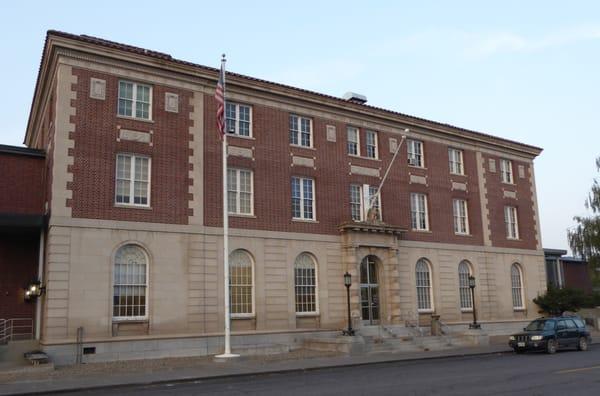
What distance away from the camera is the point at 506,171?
40.3 m

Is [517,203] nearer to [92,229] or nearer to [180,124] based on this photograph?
[180,124]

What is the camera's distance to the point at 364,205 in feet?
104

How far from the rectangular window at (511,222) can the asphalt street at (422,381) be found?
18.1 metres

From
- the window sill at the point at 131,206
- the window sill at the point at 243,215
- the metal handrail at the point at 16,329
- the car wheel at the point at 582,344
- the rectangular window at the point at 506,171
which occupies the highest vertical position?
the rectangular window at the point at 506,171

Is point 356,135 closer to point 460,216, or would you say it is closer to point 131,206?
point 460,216

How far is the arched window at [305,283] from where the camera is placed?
28469 mm

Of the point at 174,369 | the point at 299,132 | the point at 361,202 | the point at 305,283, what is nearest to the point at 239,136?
the point at 299,132

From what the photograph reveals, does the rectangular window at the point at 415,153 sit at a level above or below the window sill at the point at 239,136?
above

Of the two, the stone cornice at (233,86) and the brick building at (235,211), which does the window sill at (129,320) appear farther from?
the stone cornice at (233,86)

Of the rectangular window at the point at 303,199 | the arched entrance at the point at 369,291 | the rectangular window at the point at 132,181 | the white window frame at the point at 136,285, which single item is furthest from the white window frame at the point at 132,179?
the arched entrance at the point at 369,291

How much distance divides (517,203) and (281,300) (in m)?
20.8

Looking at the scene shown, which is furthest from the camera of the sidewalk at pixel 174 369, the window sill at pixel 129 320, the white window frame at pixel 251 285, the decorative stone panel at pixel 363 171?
the decorative stone panel at pixel 363 171

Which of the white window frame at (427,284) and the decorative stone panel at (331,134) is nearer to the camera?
the decorative stone panel at (331,134)

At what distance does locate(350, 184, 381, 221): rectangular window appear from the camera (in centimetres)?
3155
